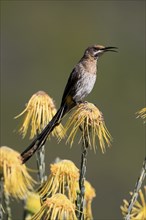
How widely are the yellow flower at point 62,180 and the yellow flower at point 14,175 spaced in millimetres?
89

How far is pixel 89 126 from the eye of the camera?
137 inches

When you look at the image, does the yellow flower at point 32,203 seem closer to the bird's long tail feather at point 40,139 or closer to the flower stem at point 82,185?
the bird's long tail feather at point 40,139

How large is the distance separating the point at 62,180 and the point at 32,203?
0.27 metres

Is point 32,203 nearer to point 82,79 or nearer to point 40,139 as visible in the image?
point 40,139

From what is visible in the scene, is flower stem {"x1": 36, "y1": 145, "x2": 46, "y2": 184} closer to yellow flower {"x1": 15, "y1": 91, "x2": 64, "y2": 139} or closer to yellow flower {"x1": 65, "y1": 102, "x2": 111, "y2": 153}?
yellow flower {"x1": 15, "y1": 91, "x2": 64, "y2": 139}

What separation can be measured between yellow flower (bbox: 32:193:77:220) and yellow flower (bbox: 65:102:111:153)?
0.25 metres

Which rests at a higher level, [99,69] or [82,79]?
[99,69]

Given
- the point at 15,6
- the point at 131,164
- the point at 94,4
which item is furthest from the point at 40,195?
the point at 94,4

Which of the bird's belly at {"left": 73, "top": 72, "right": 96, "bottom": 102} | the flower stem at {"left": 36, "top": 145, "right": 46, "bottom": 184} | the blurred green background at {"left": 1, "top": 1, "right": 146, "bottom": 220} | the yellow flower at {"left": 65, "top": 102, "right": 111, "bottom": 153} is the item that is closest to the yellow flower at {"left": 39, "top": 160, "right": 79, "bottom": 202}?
the flower stem at {"left": 36, "top": 145, "right": 46, "bottom": 184}

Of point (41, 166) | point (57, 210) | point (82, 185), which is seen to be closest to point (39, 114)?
point (41, 166)

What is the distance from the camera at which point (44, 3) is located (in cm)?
3816

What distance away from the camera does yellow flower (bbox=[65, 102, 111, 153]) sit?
3.44 m

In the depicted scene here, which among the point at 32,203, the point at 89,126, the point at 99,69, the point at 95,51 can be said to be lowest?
the point at 32,203

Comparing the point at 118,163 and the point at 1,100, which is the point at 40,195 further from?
the point at 1,100
